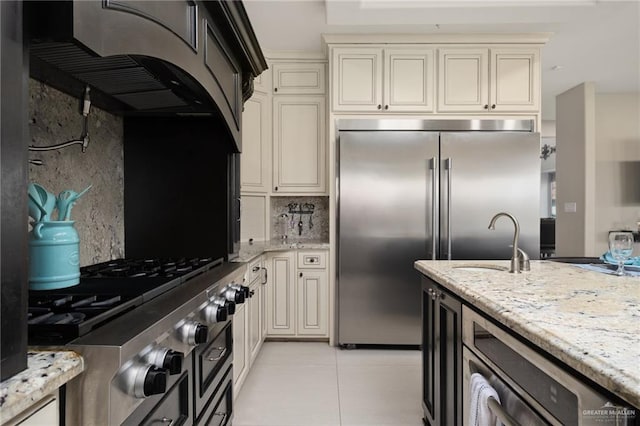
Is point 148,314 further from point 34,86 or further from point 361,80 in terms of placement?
point 361,80

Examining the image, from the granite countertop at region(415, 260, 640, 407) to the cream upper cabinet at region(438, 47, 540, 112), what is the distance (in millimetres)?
1940

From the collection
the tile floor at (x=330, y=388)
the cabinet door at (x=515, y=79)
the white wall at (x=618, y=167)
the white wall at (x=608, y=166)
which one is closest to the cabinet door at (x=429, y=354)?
the tile floor at (x=330, y=388)

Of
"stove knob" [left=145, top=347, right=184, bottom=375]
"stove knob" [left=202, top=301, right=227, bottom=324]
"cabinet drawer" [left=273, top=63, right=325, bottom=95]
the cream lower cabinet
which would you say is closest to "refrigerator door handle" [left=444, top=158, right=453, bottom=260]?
the cream lower cabinet

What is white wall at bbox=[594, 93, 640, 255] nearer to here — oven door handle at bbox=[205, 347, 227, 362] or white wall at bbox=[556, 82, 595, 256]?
white wall at bbox=[556, 82, 595, 256]

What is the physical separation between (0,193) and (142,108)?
4.22 ft

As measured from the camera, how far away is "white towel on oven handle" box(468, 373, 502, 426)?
1084mm

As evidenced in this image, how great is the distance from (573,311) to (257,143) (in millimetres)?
2957

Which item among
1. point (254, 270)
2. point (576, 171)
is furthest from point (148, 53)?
point (576, 171)

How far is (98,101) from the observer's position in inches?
62.9

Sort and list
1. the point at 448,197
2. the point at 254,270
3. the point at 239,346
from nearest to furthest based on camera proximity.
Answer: the point at 239,346 < the point at 254,270 < the point at 448,197

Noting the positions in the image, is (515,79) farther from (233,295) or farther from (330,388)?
(233,295)

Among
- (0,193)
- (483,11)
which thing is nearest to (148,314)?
(0,193)

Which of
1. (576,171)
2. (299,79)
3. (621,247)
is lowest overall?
(621,247)

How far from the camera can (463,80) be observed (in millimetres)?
3256
